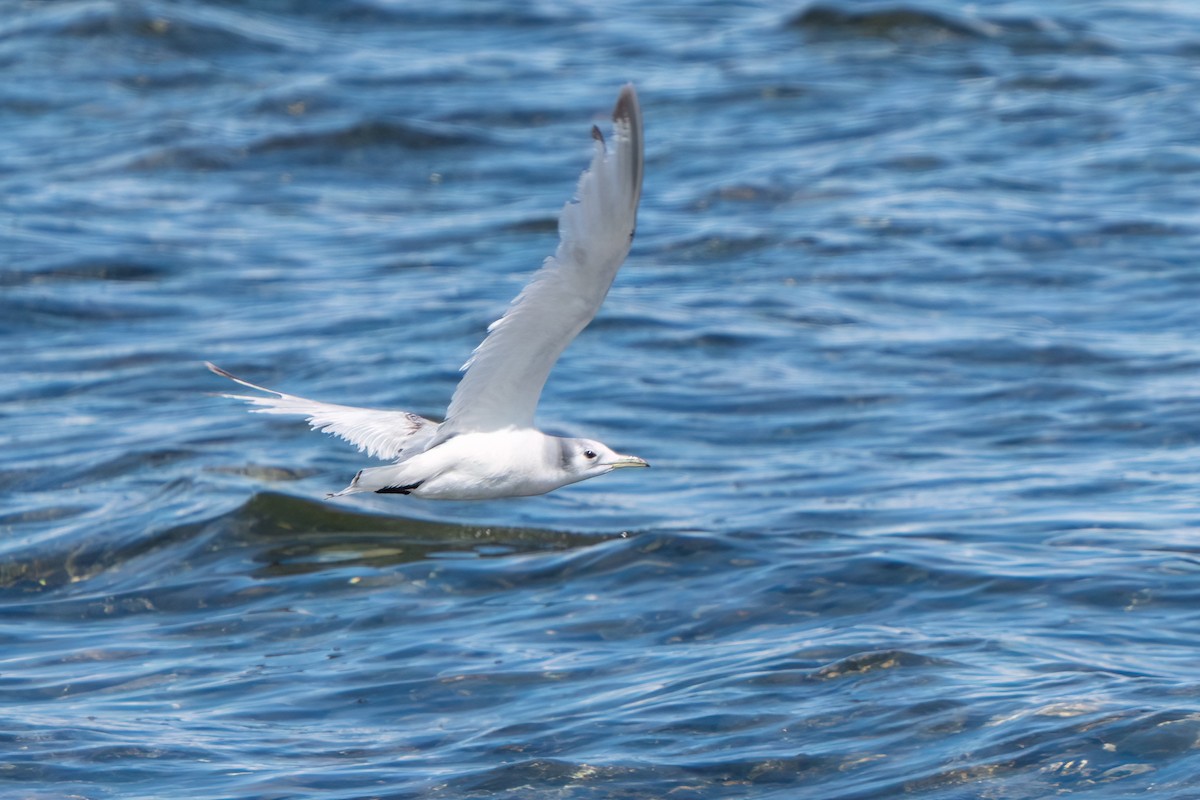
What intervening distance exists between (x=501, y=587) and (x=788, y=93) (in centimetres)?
1032

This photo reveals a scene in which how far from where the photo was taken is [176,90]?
64.5 ft

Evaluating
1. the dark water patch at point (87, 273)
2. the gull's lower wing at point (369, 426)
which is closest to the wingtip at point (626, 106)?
the gull's lower wing at point (369, 426)

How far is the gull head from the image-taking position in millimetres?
7043

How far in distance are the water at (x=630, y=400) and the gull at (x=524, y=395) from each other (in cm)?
162

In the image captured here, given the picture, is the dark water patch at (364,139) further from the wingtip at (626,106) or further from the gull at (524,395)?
the wingtip at (626,106)

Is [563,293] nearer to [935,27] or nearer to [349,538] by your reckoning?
[349,538]

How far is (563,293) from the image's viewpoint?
6211 millimetres

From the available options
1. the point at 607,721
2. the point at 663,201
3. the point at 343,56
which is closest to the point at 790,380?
the point at 663,201

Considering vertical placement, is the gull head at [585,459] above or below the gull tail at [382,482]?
below

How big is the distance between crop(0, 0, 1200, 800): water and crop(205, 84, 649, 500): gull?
1615 mm

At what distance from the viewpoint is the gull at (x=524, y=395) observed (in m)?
5.88

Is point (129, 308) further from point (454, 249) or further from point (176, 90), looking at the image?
point (176, 90)

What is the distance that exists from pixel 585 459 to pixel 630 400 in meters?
5.68

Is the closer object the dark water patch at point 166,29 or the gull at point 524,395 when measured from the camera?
the gull at point 524,395
